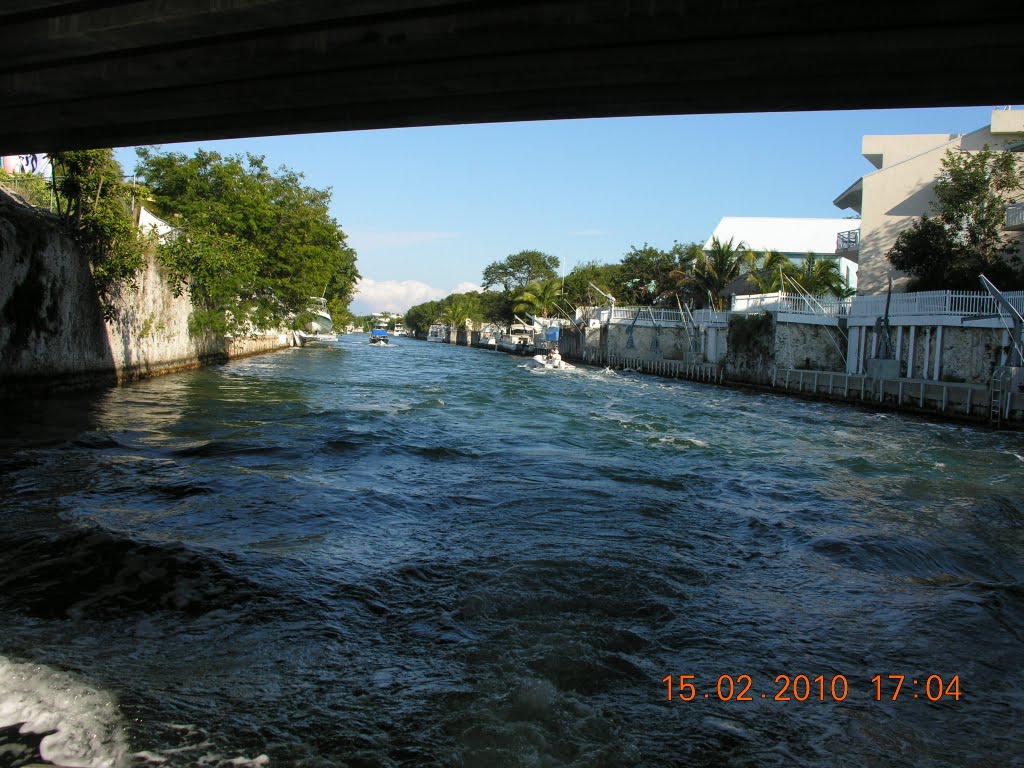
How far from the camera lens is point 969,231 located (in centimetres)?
2877

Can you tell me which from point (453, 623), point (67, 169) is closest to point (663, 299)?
point (67, 169)

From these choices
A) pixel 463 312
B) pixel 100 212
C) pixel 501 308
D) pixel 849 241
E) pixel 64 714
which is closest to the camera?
pixel 64 714

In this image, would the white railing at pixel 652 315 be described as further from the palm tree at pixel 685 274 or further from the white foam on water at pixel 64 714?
the white foam on water at pixel 64 714

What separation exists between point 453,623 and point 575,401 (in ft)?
66.2

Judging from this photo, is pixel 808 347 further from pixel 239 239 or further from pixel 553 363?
pixel 239 239

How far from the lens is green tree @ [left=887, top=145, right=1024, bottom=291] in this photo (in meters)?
27.9

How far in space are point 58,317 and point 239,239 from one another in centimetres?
1710

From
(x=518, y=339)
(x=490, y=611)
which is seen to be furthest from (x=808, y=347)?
(x=518, y=339)

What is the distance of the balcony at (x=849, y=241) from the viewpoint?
1428 inches

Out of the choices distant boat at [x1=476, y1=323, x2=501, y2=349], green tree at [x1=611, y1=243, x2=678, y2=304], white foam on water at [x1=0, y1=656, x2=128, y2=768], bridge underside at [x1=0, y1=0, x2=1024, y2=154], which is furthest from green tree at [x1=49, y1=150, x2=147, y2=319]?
distant boat at [x1=476, y1=323, x2=501, y2=349]

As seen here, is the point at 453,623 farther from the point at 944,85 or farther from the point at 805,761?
the point at 944,85

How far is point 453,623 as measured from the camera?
5223mm

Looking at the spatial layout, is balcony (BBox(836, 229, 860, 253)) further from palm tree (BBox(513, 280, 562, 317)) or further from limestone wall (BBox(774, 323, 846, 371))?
palm tree (BBox(513, 280, 562, 317))

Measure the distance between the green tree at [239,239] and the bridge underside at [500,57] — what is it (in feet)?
53.4
